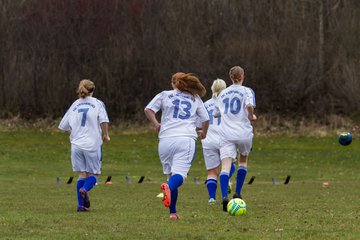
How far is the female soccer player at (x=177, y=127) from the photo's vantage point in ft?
42.1

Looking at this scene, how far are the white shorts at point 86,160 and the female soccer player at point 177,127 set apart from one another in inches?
91.2

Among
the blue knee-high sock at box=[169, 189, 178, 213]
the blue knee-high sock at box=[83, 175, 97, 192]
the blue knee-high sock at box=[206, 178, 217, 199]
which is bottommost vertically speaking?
the blue knee-high sock at box=[206, 178, 217, 199]

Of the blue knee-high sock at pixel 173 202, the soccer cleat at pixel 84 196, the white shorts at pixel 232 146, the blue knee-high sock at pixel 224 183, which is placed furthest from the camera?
the white shorts at pixel 232 146

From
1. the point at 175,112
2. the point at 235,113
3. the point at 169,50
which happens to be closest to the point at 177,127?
the point at 175,112

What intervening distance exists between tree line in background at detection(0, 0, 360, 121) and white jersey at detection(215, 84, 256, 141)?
104 feet

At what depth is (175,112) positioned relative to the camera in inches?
509

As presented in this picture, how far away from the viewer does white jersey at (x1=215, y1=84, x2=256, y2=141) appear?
49.9 feet

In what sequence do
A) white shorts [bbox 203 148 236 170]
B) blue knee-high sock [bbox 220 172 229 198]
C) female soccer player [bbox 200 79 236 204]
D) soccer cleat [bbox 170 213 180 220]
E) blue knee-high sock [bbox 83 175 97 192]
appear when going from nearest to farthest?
soccer cleat [bbox 170 213 180 220] < blue knee-high sock [bbox 83 175 97 192] < blue knee-high sock [bbox 220 172 229 198] < female soccer player [bbox 200 79 236 204] < white shorts [bbox 203 148 236 170]

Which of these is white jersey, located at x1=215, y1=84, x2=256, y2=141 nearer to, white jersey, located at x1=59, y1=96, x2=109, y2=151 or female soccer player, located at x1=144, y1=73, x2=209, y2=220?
white jersey, located at x1=59, y1=96, x2=109, y2=151

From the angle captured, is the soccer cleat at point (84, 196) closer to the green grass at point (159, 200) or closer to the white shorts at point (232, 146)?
the green grass at point (159, 200)

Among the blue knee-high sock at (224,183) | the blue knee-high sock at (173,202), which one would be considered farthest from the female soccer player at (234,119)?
the blue knee-high sock at (173,202)

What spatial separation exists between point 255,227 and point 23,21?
132 ft

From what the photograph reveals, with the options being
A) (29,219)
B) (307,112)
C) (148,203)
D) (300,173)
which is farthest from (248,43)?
(29,219)

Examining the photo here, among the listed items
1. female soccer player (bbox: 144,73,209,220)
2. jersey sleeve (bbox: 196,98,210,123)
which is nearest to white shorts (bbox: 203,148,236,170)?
jersey sleeve (bbox: 196,98,210,123)
